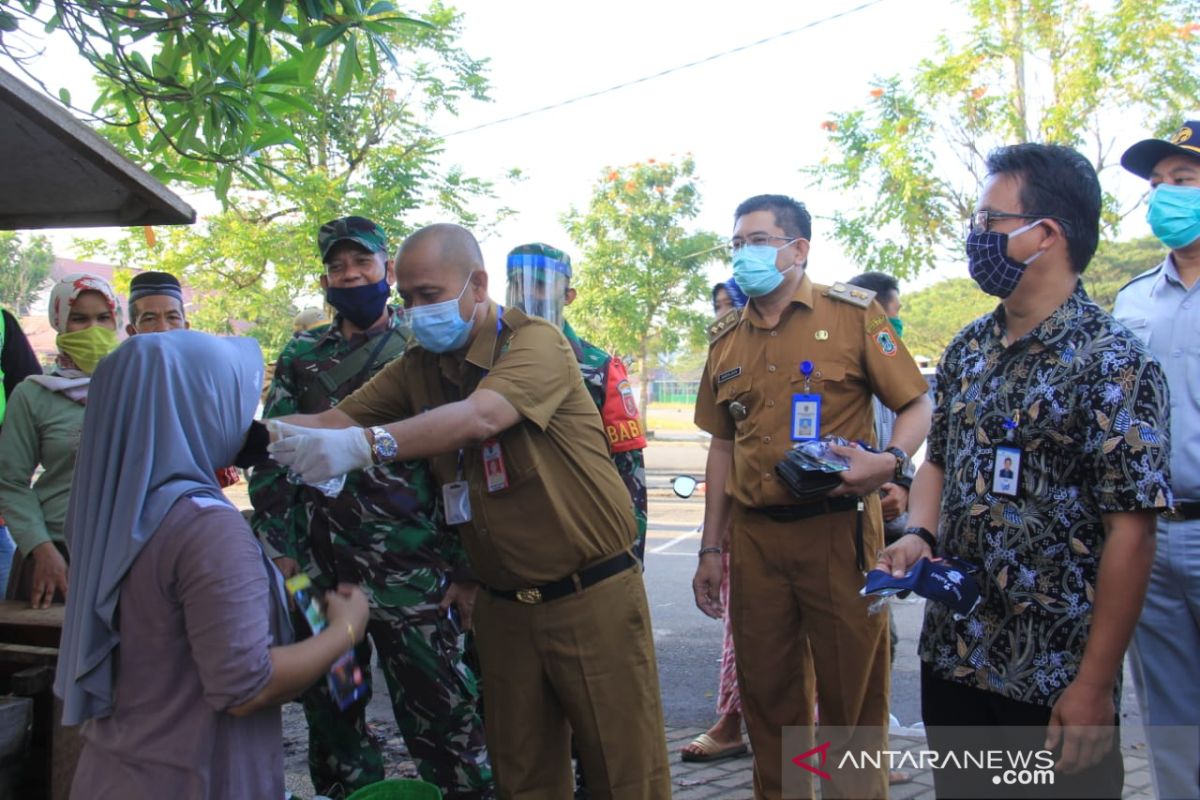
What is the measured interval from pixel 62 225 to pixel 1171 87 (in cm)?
1378

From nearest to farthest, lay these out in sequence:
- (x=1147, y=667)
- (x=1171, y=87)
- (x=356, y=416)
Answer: (x=1147, y=667), (x=356, y=416), (x=1171, y=87)

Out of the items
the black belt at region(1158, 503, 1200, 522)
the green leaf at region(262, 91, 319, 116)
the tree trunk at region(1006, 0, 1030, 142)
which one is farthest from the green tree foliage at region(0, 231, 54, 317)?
the black belt at region(1158, 503, 1200, 522)

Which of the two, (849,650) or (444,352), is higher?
(444,352)

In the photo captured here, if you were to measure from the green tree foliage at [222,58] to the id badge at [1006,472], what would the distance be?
1986 mm

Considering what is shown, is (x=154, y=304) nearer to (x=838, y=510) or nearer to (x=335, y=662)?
(x=335, y=662)

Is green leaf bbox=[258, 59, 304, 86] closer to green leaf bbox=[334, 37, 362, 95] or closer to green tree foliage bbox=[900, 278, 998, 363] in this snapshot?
green leaf bbox=[334, 37, 362, 95]

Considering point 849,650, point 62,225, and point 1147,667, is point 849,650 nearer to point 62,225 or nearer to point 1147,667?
point 1147,667

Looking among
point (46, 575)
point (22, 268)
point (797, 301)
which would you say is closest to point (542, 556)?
point (797, 301)

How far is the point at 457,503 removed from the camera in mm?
2824

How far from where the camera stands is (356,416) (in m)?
3.04

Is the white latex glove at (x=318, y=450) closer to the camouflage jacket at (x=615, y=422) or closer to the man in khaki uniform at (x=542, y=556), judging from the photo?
the man in khaki uniform at (x=542, y=556)

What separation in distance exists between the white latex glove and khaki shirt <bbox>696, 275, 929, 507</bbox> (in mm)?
1478

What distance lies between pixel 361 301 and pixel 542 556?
1.44m

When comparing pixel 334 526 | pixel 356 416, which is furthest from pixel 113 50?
pixel 334 526
